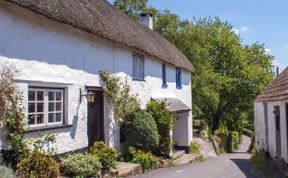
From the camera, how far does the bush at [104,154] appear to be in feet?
33.1

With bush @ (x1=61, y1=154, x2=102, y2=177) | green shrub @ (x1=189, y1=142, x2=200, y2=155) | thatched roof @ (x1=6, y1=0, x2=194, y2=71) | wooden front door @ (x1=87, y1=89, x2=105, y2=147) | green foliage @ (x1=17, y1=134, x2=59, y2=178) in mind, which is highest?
thatched roof @ (x1=6, y1=0, x2=194, y2=71)

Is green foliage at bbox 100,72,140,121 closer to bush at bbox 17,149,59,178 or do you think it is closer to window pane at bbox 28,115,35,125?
window pane at bbox 28,115,35,125

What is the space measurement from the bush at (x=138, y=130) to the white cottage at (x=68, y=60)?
1.46ft

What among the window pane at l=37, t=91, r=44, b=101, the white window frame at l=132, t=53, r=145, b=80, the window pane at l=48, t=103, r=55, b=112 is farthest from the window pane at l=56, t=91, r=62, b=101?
the white window frame at l=132, t=53, r=145, b=80

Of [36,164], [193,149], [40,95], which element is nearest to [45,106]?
[40,95]

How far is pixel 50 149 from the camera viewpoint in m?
8.84

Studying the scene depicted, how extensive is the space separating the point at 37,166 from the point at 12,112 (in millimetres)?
1387

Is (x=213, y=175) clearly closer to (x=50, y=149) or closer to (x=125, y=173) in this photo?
(x=125, y=173)

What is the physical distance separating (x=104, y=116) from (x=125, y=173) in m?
2.50

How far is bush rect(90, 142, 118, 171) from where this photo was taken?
10.1m

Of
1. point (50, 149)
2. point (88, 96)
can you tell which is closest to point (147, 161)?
point (88, 96)

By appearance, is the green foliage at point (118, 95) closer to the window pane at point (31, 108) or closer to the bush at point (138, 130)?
the bush at point (138, 130)

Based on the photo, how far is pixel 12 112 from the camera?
7672mm

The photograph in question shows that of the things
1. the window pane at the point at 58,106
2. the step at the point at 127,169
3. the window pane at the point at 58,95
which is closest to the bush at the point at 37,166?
the window pane at the point at 58,106
